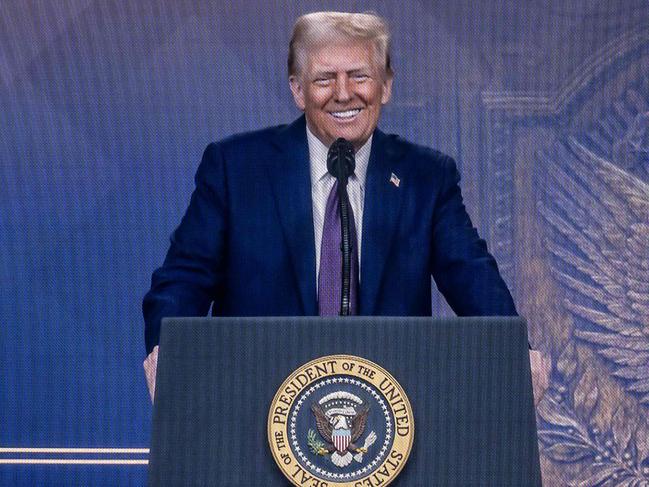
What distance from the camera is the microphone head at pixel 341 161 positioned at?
1856 millimetres

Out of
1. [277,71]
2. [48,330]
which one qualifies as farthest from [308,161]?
[48,330]

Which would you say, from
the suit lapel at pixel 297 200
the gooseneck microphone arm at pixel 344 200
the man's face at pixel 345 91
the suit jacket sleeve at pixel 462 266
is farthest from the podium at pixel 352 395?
the man's face at pixel 345 91

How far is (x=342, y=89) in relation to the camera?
2.38 meters

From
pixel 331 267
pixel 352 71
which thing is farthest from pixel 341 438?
pixel 352 71

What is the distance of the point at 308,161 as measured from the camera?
7.82ft

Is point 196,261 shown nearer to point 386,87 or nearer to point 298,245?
point 298,245

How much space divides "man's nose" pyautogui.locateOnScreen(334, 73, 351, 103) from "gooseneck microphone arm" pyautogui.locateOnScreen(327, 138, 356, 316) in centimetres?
50

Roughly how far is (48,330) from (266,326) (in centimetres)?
203

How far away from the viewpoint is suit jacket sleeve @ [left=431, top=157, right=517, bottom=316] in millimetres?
2141

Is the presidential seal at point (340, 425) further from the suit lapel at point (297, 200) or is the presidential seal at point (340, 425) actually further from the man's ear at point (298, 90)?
the man's ear at point (298, 90)

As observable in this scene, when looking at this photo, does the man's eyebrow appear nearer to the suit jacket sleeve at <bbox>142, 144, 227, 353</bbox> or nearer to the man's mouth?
the man's mouth

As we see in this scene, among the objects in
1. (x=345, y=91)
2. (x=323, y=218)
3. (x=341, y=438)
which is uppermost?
(x=345, y=91)

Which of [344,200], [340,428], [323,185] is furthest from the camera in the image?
[323,185]

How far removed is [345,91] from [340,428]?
99 centimetres
